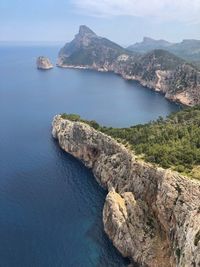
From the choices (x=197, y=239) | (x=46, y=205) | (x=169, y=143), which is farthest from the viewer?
(x=169, y=143)

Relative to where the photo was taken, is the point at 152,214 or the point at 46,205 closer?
the point at 152,214

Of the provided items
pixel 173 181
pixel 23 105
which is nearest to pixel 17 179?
pixel 173 181

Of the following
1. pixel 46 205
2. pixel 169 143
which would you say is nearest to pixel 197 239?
pixel 169 143

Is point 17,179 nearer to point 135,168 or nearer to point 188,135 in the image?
point 135,168

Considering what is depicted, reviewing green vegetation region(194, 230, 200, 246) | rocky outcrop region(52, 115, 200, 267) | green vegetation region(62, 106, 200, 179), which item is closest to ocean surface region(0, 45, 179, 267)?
rocky outcrop region(52, 115, 200, 267)

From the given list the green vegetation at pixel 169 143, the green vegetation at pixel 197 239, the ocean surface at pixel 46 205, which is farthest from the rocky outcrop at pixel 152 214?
the ocean surface at pixel 46 205

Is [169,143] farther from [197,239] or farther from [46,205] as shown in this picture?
[197,239]

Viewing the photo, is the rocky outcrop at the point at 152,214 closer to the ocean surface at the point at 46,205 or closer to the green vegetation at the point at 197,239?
the green vegetation at the point at 197,239
